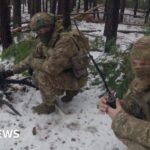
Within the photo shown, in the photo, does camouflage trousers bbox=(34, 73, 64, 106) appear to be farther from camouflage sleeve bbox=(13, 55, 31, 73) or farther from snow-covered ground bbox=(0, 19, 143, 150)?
camouflage sleeve bbox=(13, 55, 31, 73)

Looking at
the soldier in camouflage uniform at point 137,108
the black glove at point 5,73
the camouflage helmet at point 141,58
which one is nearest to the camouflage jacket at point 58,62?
the black glove at point 5,73

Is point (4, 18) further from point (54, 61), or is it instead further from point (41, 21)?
point (54, 61)

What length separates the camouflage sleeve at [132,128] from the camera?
2.19 m

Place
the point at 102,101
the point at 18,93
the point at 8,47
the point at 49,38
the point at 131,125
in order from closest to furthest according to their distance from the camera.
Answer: the point at 131,125, the point at 102,101, the point at 49,38, the point at 18,93, the point at 8,47

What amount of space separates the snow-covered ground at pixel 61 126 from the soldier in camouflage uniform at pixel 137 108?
198 cm

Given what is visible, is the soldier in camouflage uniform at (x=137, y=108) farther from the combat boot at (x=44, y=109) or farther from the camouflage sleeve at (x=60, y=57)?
the combat boot at (x=44, y=109)

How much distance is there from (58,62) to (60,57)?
0.25 ft

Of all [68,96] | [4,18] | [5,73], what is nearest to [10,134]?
[68,96]

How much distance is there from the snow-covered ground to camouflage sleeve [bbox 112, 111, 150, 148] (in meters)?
2.01

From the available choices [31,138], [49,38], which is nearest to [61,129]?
[31,138]

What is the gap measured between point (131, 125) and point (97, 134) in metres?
2.40

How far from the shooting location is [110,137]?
4.50m

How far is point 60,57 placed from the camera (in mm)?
4742

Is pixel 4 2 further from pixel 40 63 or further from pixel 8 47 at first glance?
pixel 40 63
